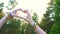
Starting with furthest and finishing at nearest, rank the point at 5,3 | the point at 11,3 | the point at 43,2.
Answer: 1. the point at 43,2
2. the point at 5,3
3. the point at 11,3

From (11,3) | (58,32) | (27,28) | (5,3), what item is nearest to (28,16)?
(58,32)

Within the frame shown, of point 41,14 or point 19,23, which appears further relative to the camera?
point 41,14

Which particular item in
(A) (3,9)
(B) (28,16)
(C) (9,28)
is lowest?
(C) (9,28)

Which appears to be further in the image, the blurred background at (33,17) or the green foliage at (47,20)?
the green foliage at (47,20)

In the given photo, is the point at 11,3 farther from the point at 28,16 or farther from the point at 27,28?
the point at 28,16

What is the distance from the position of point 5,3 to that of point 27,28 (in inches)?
20.0

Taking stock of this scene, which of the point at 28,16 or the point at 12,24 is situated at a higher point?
the point at 28,16

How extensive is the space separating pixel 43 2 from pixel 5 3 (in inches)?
18.7

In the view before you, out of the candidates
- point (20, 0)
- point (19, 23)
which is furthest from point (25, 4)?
point (19, 23)

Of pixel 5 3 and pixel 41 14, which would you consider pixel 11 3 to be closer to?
pixel 5 3

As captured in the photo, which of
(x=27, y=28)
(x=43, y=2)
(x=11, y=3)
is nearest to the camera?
(x=27, y=28)

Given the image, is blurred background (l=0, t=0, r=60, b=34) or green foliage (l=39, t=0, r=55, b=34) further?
green foliage (l=39, t=0, r=55, b=34)

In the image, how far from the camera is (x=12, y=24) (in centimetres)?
167

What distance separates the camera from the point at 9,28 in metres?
1.70
